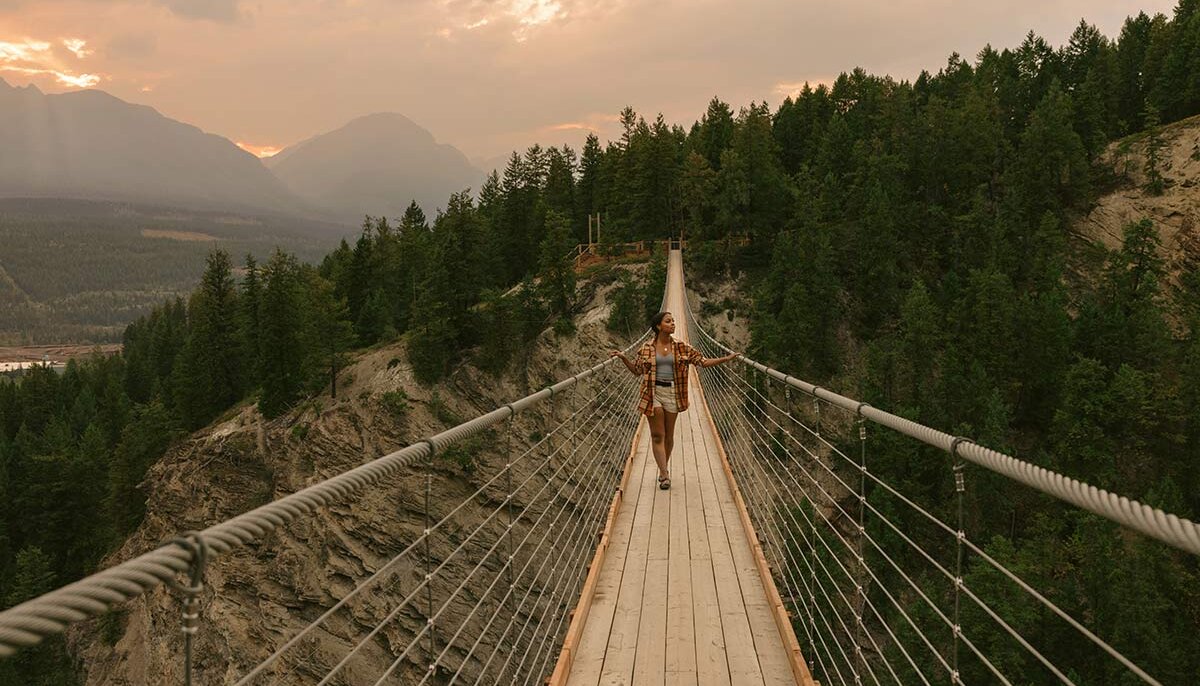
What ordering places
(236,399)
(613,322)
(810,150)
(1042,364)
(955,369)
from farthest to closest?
(810,150)
(236,399)
(1042,364)
(955,369)
(613,322)

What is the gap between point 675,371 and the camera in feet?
19.8

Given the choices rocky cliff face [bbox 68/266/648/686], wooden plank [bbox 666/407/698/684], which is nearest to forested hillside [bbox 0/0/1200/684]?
rocky cliff face [bbox 68/266/648/686]

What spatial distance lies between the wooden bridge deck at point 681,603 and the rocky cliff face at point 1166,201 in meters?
47.1

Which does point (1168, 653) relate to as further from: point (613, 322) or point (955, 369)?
point (613, 322)

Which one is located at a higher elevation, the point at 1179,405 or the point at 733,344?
the point at 733,344

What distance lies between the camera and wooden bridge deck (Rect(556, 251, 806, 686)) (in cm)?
329

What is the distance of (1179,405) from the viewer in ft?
102

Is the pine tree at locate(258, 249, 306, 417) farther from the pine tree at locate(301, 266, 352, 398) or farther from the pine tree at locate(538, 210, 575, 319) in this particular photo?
the pine tree at locate(538, 210, 575, 319)

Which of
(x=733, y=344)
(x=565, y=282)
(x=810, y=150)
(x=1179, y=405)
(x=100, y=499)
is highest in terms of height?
(x=810, y=150)

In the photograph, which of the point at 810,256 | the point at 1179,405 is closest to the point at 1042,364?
the point at 1179,405

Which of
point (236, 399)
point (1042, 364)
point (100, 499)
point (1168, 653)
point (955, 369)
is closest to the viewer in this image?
point (1168, 653)

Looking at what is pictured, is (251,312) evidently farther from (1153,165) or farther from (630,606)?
(1153,165)

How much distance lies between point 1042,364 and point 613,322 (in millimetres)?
22434

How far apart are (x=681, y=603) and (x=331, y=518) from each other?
A: 23.5 metres
